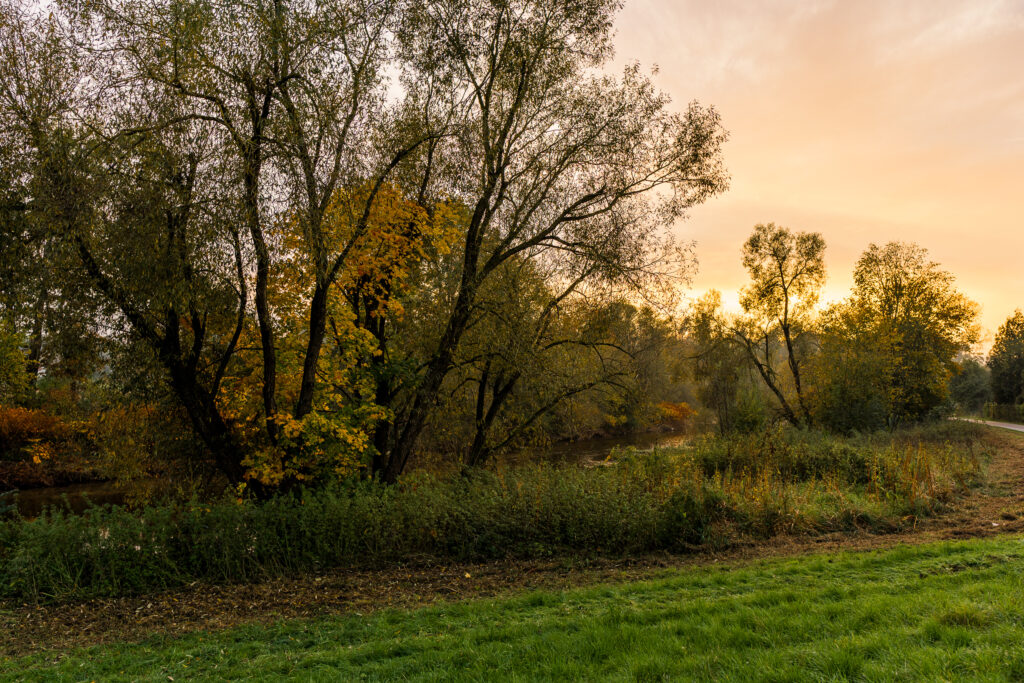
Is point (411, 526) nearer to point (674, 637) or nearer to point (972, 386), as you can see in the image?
point (674, 637)

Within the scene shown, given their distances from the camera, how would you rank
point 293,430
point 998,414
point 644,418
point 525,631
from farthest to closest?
point 998,414 → point 644,418 → point 293,430 → point 525,631

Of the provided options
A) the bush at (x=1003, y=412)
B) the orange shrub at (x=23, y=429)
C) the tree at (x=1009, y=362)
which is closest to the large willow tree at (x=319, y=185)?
the orange shrub at (x=23, y=429)

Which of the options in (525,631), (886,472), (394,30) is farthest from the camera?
(886,472)

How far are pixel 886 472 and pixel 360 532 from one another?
11796 mm

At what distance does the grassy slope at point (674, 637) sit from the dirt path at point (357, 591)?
567 mm

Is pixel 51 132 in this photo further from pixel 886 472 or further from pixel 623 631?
pixel 886 472

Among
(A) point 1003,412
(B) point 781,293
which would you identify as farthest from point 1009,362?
(B) point 781,293

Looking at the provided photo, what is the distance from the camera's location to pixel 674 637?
4.84 m

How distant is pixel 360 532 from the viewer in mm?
8789

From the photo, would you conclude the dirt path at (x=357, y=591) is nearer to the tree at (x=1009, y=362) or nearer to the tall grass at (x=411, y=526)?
the tall grass at (x=411, y=526)

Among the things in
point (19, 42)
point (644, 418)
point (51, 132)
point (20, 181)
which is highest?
point (19, 42)

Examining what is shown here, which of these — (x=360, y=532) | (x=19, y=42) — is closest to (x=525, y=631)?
(x=360, y=532)

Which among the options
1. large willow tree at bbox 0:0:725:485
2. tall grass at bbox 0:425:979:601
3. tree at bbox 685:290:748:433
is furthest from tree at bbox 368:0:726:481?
tree at bbox 685:290:748:433

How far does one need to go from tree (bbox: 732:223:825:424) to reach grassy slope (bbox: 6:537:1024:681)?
24.8m
